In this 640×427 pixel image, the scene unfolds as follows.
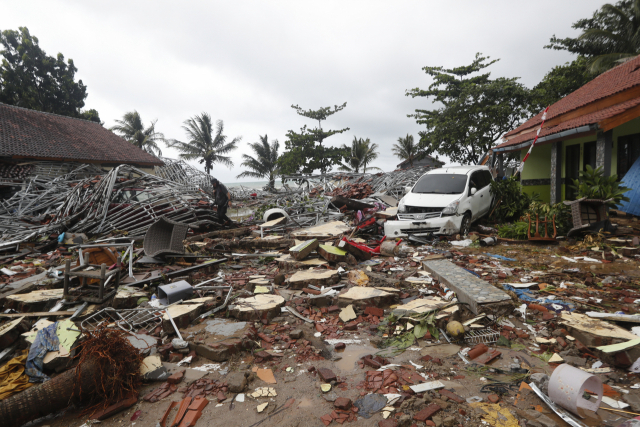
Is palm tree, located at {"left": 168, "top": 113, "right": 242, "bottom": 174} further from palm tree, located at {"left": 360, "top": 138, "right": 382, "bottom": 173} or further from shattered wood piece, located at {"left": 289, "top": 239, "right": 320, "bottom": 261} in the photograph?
shattered wood piece, located at {"left": 289, "top": 239, "right": 320, "bottom": 261}

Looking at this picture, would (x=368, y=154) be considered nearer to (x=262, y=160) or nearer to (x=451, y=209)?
(x=262, y=160)

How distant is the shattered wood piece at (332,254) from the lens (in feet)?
21.4

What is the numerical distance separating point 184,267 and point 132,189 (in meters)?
5.88

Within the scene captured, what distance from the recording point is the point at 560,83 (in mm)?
20422

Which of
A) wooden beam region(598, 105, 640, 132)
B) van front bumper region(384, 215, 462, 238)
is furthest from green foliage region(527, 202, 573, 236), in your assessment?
wooden beam region(598, 105, 640, 132)

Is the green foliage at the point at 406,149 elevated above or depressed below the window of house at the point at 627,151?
above

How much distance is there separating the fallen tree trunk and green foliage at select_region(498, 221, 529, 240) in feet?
28.5

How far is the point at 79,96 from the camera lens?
105 ft

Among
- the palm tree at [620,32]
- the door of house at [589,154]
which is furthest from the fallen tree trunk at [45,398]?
the palm tree at [620,32]

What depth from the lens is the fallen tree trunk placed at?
96.3 inches

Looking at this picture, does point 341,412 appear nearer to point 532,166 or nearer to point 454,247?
point 454,247

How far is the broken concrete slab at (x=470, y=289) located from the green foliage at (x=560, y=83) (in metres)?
20.7

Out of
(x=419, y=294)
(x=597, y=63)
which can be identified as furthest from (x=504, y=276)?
(x=597, y=63)

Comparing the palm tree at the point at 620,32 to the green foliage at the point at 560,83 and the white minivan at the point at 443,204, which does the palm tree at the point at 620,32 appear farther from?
the white minivan at the point at 443,204
